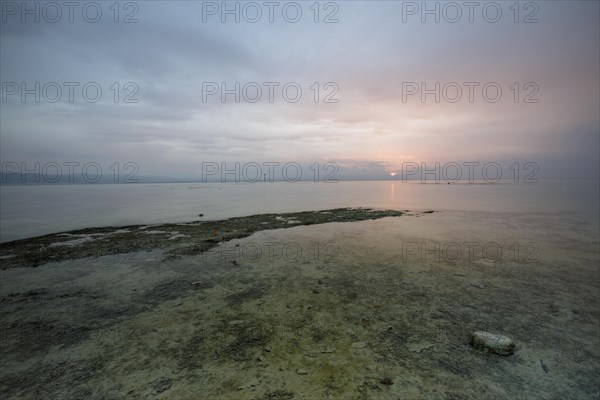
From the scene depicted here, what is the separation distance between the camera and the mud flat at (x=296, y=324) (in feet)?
15.2

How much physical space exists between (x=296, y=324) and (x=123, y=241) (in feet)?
44.4

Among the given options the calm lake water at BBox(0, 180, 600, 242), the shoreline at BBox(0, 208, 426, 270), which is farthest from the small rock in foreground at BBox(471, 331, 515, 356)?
the calm lake water at BBox(0, 180, 600, 242)

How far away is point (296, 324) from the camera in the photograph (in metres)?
6.57

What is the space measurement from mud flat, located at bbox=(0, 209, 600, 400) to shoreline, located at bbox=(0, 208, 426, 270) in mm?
337

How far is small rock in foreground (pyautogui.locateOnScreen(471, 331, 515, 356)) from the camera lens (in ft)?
17.7

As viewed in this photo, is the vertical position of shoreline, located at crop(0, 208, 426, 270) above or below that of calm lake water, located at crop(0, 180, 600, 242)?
below

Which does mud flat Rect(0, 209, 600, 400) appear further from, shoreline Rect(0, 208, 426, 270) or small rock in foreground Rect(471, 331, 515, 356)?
shoreline Rect(0, 208, 426, 270)

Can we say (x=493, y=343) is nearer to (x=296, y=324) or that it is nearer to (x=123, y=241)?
(x=296, y=324)

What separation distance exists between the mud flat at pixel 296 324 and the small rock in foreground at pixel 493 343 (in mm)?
108

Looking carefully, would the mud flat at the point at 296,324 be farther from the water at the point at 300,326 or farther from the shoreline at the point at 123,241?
the shoreline at the point at 123,241

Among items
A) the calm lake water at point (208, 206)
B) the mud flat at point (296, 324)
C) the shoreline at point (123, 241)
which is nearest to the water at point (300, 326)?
the mud flat at point (296, 324)

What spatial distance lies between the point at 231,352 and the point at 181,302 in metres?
3.04

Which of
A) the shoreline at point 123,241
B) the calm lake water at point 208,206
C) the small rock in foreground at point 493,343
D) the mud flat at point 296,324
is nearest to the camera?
the mud flat at point 296,324

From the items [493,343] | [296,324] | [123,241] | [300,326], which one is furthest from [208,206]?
[493,343]
